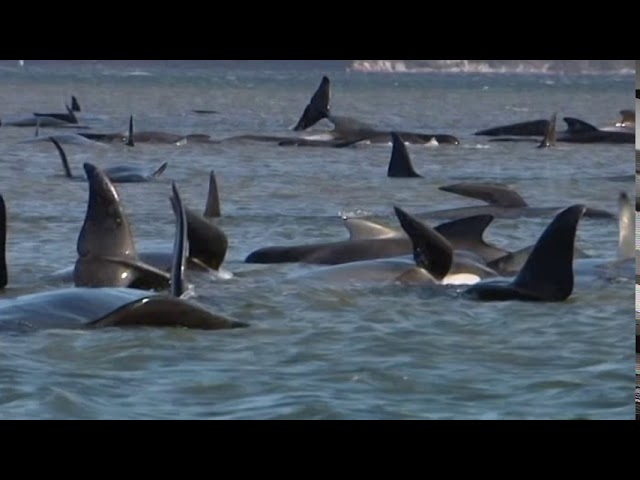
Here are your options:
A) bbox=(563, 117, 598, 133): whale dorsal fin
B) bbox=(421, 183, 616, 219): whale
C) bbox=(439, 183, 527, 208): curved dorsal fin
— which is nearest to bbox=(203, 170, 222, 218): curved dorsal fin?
bbox=(421, 183, 616, 219): whale

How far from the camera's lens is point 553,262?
1063 cm

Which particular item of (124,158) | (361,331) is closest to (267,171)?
(124,158)

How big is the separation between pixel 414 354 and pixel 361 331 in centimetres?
76

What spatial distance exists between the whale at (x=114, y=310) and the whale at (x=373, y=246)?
2.63 m

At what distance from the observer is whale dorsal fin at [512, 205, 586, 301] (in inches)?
411

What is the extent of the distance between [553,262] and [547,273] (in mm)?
164

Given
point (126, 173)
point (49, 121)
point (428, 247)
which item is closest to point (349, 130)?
point (49, 121)

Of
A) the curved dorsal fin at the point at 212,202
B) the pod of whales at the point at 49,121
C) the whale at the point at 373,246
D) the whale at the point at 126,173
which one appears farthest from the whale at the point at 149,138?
the whale at the point at 373,246

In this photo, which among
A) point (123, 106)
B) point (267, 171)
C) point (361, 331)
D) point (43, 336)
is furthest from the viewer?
point (123, 106)

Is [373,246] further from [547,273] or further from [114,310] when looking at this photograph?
[114,310]

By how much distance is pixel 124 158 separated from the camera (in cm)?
2733

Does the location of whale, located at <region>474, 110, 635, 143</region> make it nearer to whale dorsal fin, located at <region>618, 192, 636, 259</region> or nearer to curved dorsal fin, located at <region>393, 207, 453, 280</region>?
whale dorsal fin, located at <region>618, 192, 636, 259</region>
